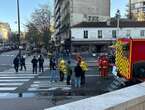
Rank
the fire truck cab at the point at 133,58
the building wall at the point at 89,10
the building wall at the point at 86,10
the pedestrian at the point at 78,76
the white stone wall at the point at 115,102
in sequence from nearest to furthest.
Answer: the white stone wall at the point at 115,102
the fire truck cab at the point at 133,58
the pedestrian at the point at 78,76
the building wall at the point at 86,10
the building wall at the point at 89,10

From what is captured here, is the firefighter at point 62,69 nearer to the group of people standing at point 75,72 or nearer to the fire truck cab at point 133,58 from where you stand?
the group of people standing at point 75,72

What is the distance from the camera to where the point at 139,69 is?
1809 cm

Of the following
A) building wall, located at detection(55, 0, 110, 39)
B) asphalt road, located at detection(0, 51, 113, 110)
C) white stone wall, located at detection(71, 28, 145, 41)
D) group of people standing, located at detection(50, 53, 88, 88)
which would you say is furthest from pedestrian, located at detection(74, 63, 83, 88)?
building wall, located at detection(55, 0, 110, 39)

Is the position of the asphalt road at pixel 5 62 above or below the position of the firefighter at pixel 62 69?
below

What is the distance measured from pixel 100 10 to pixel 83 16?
4.61 m

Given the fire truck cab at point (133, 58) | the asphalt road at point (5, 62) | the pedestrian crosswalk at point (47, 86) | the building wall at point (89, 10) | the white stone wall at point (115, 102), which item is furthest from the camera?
the building wall at point (89, 10)

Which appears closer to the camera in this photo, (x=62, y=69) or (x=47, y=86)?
(x=47, y=86)

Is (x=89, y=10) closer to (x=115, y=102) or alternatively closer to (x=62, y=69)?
(x=62, y=69)

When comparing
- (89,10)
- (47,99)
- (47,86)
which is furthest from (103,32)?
(47,99)

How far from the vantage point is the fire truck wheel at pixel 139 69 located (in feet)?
58.1

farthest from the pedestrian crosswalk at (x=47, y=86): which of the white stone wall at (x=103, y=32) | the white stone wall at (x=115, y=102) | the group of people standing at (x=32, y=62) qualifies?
the white stone wall at (x=103, y=32)

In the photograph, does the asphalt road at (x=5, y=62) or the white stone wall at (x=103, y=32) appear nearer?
the asphalt road at (x=5, y=62)

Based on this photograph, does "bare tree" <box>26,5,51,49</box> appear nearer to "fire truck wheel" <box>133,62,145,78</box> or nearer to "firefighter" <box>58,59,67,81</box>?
"firefighter" <box>58,59,67,81</box>

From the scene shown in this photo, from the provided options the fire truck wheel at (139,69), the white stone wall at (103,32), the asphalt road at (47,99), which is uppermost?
the white stone wall at (103,32)
